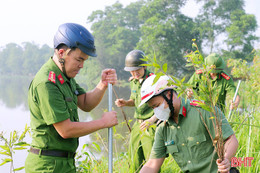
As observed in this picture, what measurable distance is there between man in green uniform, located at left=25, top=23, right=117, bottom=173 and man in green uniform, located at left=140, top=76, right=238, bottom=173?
0.43 m

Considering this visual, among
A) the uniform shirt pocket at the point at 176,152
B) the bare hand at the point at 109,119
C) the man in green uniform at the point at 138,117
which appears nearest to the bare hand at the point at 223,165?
the uniform shirt pocket at the point at 176,152

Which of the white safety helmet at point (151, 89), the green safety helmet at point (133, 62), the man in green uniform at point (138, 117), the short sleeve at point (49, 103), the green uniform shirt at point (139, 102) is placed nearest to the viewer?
the short sleeve at point (49, 103)

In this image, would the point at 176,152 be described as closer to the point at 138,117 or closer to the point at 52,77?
the point at 52,77

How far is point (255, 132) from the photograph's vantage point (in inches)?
148

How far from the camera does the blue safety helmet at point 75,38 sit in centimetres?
192

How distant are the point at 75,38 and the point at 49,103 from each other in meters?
0.55

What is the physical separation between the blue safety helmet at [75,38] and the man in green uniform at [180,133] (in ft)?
2.01

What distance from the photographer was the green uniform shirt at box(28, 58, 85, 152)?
1767 mm

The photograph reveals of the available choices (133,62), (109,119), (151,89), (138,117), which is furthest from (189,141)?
(133,62)

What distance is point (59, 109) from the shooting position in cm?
180

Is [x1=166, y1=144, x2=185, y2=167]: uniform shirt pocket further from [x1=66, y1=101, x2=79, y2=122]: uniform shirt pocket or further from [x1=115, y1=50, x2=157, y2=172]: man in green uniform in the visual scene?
[x1=115, y1=50, x2=157, y2=172]: man in green uniform

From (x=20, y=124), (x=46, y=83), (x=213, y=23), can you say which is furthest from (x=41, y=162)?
(x=213, y=23)

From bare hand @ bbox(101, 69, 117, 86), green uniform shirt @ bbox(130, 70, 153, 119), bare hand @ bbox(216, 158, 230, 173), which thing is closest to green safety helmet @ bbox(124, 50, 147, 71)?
green uniform shirt @ bbox(130, 70, 153, 119)

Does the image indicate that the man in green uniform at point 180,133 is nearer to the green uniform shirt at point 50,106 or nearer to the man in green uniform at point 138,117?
the green uniform shirt at point 50,106
